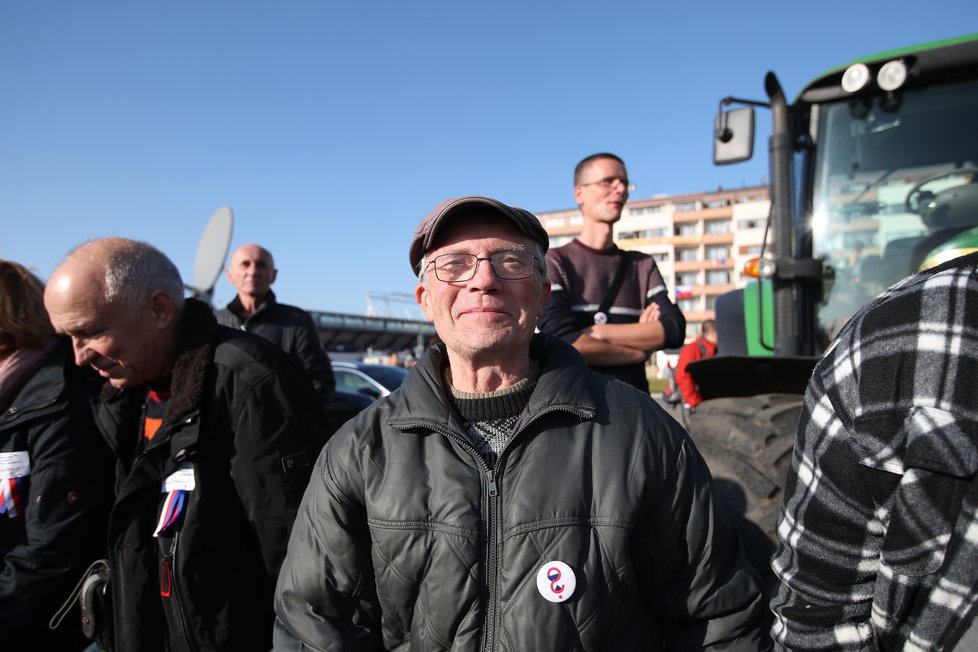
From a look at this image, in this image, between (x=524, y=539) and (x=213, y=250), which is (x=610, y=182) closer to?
(x=524, y=539)

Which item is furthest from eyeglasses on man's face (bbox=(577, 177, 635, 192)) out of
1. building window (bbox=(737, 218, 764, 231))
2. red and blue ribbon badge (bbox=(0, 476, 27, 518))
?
building window (bbox=(737, 218, 764, 231))

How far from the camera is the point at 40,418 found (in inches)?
94.0

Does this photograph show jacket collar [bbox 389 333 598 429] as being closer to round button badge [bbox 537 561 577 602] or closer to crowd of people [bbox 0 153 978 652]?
crowd of people [bbox 0 153 978 652]

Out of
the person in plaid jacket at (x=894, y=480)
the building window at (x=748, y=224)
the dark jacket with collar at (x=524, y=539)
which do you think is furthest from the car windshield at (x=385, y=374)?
the building window at (x=748, y=224)

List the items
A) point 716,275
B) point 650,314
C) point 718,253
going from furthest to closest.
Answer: point 716,275, point 718,253, point 650,314

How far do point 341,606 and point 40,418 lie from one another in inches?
55.7

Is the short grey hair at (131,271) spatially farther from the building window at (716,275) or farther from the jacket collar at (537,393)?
the building window at (716,275)

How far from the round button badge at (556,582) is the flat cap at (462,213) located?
0.83 m

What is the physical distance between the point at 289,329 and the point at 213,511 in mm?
2860

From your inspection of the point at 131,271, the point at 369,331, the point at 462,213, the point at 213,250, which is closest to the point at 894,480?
the point at 462,213

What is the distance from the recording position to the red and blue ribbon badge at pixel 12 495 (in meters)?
2.34

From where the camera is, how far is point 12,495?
7.71 ft

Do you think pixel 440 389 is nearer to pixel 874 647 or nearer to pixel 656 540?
pixel 656 540

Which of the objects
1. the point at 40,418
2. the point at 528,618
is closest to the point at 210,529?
the point at 40,418
